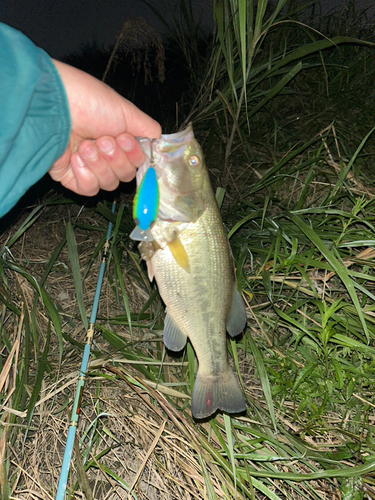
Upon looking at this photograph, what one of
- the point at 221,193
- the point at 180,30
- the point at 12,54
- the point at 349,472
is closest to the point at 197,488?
the point at 349,472

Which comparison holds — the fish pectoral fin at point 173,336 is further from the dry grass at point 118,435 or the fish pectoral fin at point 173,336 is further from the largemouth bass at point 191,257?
the dry grass at point 118,435

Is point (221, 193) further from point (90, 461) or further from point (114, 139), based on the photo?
point (90, 461)

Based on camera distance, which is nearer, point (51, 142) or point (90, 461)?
point (51, 142)

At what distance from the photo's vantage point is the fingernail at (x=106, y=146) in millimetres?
1968

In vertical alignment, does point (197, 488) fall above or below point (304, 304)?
below

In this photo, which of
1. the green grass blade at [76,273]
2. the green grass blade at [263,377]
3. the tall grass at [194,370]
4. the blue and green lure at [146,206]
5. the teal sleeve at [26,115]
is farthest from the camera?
the green grass blade at [76,273]

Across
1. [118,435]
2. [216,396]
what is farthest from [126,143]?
[118,435]

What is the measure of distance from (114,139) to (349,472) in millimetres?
2281

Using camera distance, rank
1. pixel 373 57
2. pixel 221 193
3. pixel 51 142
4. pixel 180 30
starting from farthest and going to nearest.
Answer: pixel 373 57, pixel 180 30, pixel 221 193, pixel 51 142

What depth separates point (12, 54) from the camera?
1.48m

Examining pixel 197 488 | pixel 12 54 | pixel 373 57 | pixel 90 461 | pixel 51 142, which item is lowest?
pixel 197 488

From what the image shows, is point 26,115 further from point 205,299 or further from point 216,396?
point 216,396

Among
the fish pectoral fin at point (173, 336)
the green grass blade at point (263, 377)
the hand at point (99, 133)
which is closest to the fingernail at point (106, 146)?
the hand at point (99, 133)

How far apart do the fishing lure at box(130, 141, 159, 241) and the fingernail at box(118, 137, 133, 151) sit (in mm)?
275
